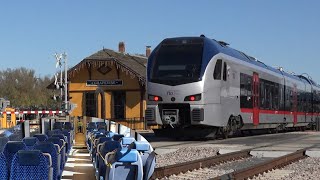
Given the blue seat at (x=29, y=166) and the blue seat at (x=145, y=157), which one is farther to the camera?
the blue seat at (x=145, y=157)

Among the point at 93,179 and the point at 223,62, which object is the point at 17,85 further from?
the point at 93,179

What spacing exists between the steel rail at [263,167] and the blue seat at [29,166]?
357cm

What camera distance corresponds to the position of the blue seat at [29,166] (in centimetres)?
648

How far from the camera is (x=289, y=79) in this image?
29453 mm

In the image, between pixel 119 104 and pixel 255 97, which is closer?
pixel 255 97

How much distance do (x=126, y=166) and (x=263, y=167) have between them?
6146 millimetres

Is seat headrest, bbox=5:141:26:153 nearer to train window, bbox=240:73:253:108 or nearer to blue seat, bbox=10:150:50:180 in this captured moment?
blue seat, bbox=10:150:50:180

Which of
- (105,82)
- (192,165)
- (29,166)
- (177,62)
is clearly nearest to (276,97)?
(177,62)

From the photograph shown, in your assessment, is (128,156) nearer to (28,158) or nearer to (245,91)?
(28,158)

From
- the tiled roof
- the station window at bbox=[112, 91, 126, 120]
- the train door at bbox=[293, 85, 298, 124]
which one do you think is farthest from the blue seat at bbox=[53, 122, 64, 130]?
the station window at bbox=[112, 91, 126, 120]

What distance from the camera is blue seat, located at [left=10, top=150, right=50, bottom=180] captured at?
21.2 feet

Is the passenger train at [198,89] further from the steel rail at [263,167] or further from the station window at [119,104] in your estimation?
the station window at [119,104]

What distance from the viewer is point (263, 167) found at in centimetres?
1184

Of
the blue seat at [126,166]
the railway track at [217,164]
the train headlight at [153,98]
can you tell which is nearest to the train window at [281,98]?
the train headlight at [153,98]
